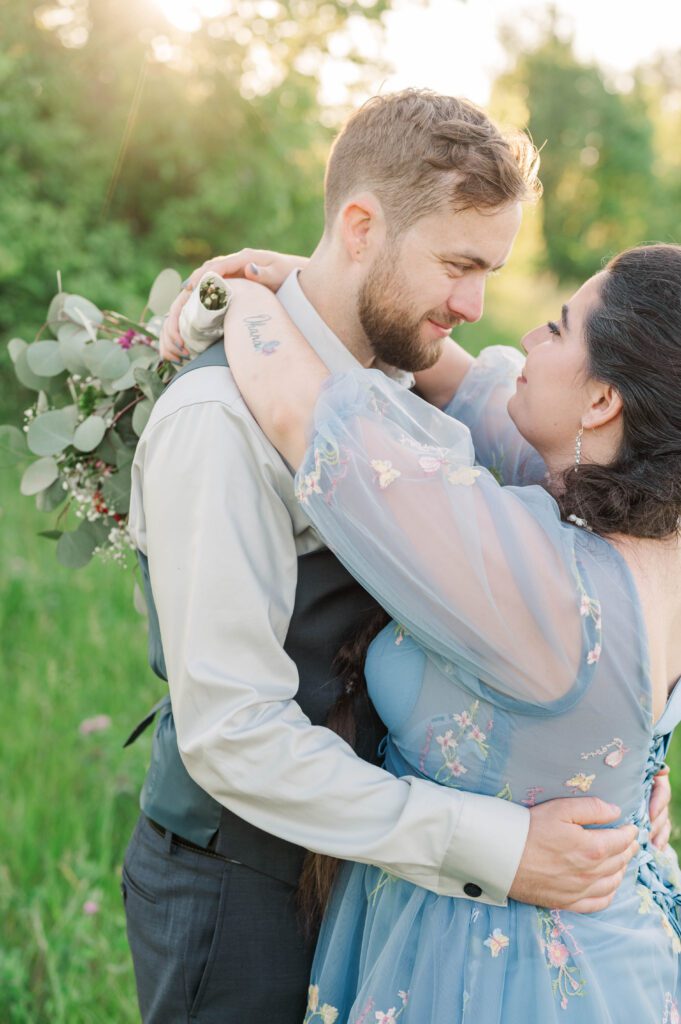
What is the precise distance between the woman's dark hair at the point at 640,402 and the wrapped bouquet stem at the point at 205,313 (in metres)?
0.71

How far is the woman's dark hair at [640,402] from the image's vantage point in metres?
1.77

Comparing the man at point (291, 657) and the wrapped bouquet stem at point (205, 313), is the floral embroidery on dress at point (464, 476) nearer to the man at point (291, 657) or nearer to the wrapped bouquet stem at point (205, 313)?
the man at point (291, 657)

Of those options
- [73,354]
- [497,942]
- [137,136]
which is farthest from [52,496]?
[137,136]

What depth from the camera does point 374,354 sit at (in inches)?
89.7

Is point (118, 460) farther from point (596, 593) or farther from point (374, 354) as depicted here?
point (596, 593)

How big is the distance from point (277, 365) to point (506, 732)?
29.8 inches

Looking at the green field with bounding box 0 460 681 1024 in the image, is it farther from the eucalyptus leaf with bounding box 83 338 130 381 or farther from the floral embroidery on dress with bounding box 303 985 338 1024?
the eucalyptus leaf with bounding box 83 338 130 381

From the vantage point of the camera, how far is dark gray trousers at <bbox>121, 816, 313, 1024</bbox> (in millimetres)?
1923

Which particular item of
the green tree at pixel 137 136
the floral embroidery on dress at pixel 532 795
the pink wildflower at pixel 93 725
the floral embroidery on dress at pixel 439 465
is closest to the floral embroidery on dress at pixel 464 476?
the floral embroidery on dress at pixel 439 465

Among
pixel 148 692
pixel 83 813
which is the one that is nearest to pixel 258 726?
pixel 83 813

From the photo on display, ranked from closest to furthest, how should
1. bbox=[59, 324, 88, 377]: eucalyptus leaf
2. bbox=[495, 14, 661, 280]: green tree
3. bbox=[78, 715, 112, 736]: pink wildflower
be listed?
bbox=[59, 324, 88, 377]: eucalyptus leaf → bbox=[78, 715, 112, 736]: pink wildflower → bbox=[495, 14, 661, 280]: green tree

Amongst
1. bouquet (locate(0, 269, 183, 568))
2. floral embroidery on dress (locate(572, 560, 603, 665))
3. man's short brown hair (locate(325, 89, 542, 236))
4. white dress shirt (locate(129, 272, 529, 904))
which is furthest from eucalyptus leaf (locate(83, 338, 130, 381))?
floral embroidery on dress (locate(572, 560, 603, 665))

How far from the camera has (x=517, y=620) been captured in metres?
1.63

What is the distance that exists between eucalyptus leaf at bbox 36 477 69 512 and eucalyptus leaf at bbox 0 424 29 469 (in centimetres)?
11
